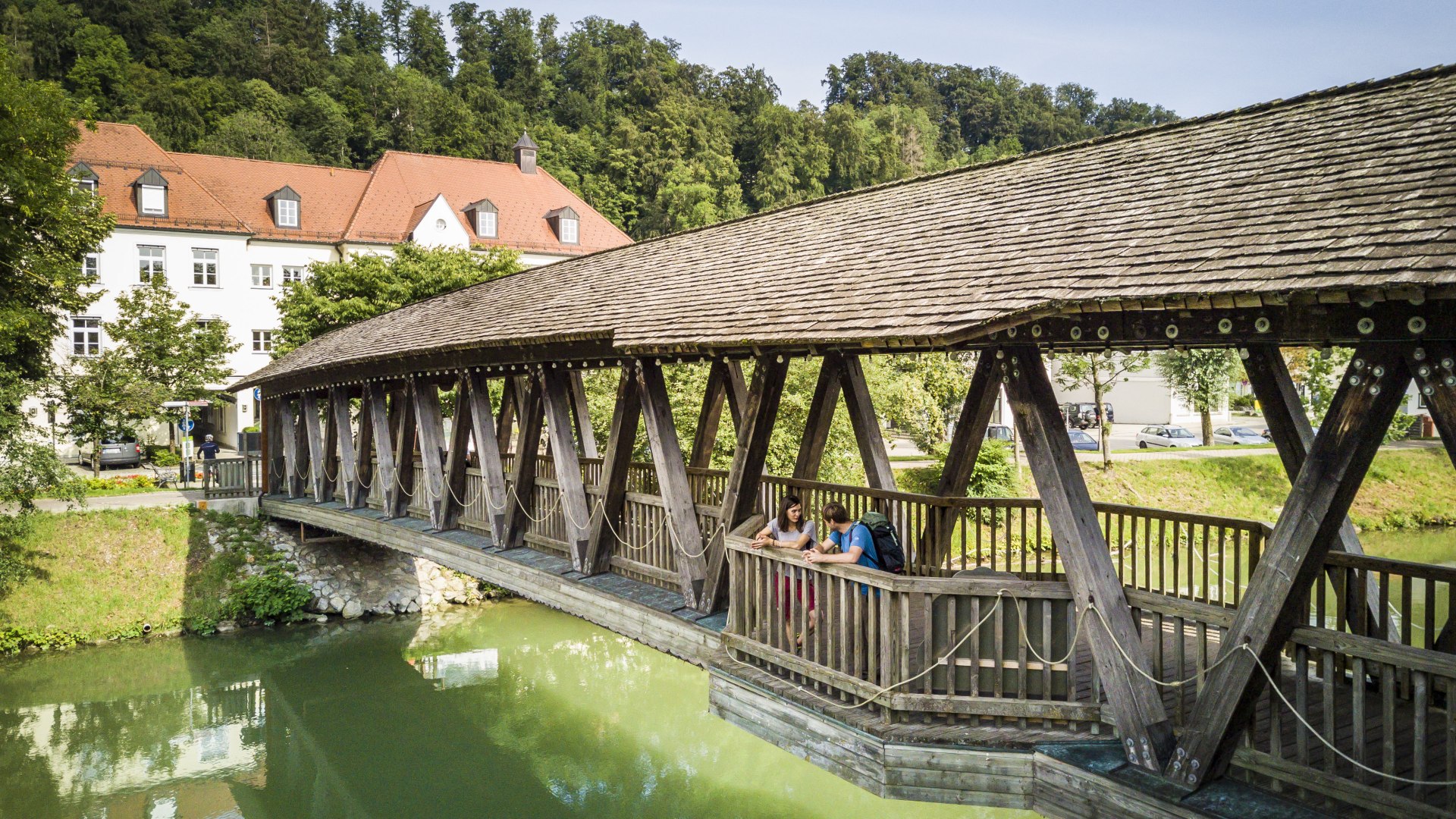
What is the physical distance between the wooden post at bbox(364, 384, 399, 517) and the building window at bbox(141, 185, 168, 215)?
2494 centimetres

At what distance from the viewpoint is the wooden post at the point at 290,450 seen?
20438mm

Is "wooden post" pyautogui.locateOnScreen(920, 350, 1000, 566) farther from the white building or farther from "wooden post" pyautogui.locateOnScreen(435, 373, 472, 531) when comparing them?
the white building

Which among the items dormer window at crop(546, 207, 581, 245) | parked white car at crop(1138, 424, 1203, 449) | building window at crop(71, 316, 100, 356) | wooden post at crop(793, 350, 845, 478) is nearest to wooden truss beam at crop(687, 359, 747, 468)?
wooden post at crop(793, 350, 845, 478)

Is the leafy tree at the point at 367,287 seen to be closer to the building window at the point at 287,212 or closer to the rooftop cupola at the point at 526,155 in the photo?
the building window at the point at 287,212

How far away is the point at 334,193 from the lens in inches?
1601

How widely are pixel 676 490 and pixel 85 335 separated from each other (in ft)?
104

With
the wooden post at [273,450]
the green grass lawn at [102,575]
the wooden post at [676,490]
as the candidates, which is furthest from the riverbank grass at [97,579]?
the wooden post at [676,490]

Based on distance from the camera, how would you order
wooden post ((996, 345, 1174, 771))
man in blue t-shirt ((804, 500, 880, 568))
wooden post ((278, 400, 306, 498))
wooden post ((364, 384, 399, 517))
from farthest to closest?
wooden post ((278, 400, 306, 498)), wooden post ((364, 384, 399, 517)), man in blue t-shirt ((804, 500, 880, 568)), wooden post ((996, 345, 1174, 771))

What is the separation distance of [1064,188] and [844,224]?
7.71 ft

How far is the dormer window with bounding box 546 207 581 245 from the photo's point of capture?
42.6 m

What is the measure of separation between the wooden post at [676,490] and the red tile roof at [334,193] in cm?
2683

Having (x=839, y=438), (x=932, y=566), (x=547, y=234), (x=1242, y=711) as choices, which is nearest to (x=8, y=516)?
(x=839, y=438)

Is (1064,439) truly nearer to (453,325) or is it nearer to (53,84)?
(453,325)

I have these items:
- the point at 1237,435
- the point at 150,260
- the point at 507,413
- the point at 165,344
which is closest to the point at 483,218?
the point at 150,260
